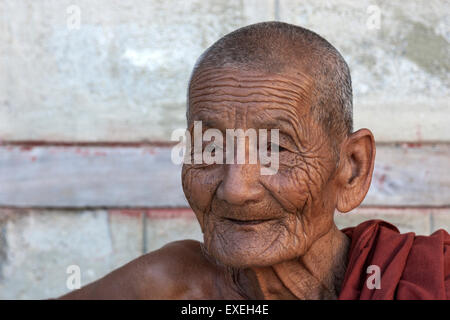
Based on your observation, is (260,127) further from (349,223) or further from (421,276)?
(349,223)

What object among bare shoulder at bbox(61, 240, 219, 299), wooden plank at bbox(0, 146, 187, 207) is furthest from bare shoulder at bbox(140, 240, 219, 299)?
wooden plank at bbox(0, 146, 187, 207)

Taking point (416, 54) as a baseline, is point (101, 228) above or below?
below

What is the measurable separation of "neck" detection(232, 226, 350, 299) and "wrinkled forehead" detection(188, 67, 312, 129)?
0.58 meters

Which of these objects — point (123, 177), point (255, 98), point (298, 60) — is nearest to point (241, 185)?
point (255, 98)

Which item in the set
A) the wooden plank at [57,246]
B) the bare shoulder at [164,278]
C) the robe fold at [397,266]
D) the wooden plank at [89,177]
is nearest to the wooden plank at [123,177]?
the wooden plank at [89,177]

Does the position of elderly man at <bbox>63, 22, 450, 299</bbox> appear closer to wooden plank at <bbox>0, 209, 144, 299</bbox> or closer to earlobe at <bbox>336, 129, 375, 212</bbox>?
earlobe at <bbox>336, 129, 375, 212</bbox>

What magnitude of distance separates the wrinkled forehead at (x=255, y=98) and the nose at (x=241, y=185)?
0.17 metres

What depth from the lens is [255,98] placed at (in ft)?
8.48

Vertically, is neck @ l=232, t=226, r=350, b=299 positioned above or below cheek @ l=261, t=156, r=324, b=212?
below

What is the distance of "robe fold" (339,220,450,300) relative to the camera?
2.56m

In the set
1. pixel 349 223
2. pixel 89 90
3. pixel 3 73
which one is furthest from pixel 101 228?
pixel 349 223

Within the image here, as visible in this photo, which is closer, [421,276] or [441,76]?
[421,276]

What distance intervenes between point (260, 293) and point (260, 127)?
2.43 feet

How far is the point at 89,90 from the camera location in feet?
16.0
